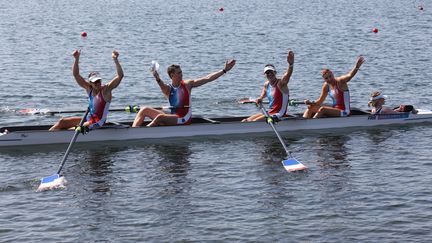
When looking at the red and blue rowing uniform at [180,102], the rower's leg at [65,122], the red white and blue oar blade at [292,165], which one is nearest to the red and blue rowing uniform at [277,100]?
the red and blue rowing uniform at [180,102]

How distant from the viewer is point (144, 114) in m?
22.5

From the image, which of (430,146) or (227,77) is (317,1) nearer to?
(227,77)

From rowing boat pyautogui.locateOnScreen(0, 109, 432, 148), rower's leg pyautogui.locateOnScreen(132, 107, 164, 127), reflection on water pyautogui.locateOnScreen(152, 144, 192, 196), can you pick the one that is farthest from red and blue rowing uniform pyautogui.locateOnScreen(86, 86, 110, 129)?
reflection on water pyautogui.locateOnScreen(152, 144, 192, 196)

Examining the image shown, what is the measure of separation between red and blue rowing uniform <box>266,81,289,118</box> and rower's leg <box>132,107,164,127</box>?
329cm

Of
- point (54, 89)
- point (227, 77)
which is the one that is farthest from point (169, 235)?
point (227, 77)

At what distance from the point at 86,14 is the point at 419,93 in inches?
1727

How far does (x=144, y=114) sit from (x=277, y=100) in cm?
391

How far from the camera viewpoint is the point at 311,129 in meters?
23.9

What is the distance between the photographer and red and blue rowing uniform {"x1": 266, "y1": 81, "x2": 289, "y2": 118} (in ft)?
76.3

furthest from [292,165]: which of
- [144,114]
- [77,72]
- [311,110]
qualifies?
[77,72]

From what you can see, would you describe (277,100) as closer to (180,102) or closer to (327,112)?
(327,112)

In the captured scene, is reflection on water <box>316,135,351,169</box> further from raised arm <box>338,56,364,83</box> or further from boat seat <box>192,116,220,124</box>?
boat seat <box>192,116,220,124</box>

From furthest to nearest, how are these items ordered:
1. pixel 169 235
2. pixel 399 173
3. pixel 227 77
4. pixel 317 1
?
1. pixel 317 1
2. pixel 227 77
3. pixel 399 173
4. pixel 169 235

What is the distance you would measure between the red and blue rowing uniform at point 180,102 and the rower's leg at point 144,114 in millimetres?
434
